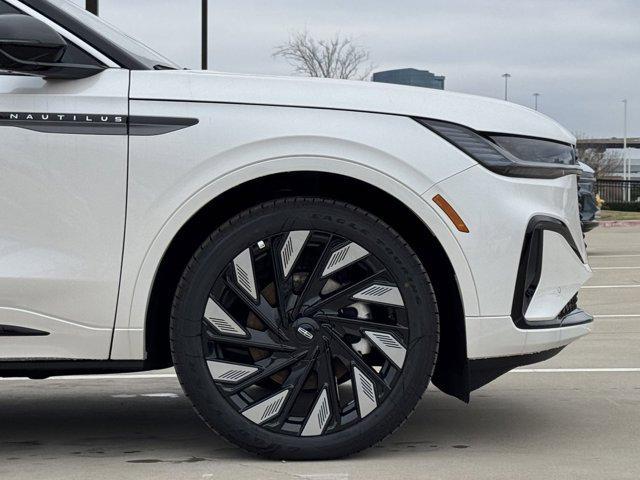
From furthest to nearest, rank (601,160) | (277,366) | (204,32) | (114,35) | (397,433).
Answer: (601,160)
(204,32)
(397,433)
(114,35)
(277,366)

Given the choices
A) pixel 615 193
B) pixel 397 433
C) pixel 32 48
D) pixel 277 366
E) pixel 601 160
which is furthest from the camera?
pixel 601 160

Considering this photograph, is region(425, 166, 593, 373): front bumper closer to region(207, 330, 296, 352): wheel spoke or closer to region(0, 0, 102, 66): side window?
region(207, 330, 296, 352): wheel spoke

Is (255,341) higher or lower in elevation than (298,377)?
higher

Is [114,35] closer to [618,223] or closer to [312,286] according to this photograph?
[312,286]

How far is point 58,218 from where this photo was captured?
12.8 feet

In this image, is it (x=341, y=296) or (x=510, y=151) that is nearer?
(x=341, y=296)

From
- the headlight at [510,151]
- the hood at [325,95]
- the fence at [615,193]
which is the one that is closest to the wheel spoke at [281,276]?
the hood at [325,95]

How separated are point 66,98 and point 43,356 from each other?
915 millimetres

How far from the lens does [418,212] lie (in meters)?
4.00

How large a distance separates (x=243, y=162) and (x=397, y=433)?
1456 mm

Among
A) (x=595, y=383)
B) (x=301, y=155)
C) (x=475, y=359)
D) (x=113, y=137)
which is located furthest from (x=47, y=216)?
(x=595, y=383)

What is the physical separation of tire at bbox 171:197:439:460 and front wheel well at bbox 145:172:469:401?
142 millimetres

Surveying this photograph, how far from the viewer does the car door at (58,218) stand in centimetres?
390

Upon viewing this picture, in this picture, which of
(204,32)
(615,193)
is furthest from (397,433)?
(615,193)
